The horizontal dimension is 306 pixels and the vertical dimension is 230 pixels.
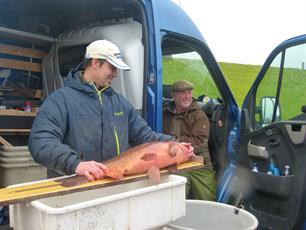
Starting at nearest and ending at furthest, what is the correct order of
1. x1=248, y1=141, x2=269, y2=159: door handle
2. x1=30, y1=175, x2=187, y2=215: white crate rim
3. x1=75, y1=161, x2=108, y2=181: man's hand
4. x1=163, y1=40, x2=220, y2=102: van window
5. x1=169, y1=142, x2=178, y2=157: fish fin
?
x1=30, y1=175, x2=187, y2=215: white crate rim → x1=75, y1=161, x2=108, y2=181: man's hand → x1=169, y1=142, x2=178, y2=157: fish fin → x1=248, y1=141, x2=269, y2=159: door handle → x1=163, y1=40, x2=220, y2=102: van window

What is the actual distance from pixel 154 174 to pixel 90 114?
Result: 73 cm

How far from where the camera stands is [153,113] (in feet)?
11.0

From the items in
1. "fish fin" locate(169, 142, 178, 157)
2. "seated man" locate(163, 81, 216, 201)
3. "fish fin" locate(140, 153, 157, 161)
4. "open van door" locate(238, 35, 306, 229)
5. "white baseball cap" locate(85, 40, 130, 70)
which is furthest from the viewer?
"seated man" locate(163, 81, 216, 201)

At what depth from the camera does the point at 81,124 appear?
104 inches

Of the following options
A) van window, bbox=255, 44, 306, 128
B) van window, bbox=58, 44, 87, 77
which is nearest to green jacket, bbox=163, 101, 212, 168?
van window, bbox=255, 44, 306, 128

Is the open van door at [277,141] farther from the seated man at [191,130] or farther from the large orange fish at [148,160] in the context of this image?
the large orange fish at [148,160]

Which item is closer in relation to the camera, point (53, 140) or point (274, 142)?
point (53, 140)

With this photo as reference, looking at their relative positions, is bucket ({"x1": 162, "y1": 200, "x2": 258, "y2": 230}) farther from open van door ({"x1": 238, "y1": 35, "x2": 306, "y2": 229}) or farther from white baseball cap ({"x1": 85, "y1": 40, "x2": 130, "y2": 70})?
white baseball cap ({"x1": 85, "y1": 40, "x2": 130, "y2": 70})

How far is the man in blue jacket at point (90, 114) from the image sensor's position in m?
2.55

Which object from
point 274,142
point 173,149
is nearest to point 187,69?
point 274,142

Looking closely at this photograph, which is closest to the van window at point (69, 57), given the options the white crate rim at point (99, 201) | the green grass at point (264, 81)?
the green grass at point (264, 81)

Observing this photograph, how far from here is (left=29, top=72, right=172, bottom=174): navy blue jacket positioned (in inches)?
96.1

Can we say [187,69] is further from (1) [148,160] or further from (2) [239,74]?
(2) [239,74]

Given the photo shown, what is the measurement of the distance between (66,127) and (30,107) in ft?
7.03
